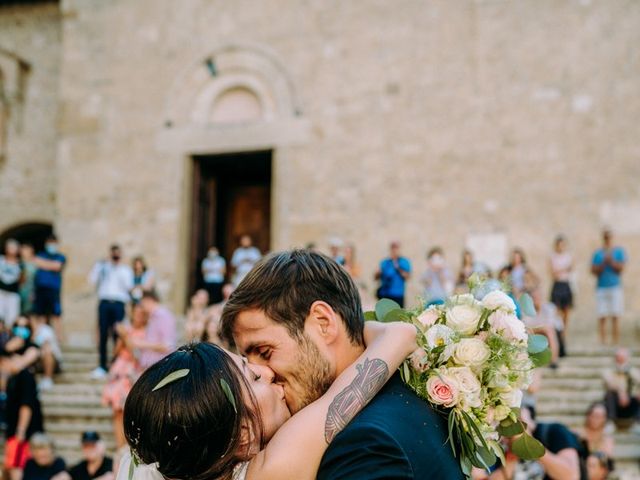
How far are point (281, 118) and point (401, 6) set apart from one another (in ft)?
9.76

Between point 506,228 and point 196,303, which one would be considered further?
point 506,228

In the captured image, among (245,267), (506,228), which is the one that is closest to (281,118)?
(245,267)

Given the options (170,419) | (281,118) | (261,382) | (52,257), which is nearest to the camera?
(170,419)

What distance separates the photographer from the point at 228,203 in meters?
16.2

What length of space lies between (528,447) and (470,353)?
1.84 feet

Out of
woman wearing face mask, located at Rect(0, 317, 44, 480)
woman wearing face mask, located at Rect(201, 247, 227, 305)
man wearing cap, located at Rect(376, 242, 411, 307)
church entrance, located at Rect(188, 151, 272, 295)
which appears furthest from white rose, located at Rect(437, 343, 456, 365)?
church entrance, located at Rect(188, 151, 272, 295)

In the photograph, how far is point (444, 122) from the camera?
1374cm

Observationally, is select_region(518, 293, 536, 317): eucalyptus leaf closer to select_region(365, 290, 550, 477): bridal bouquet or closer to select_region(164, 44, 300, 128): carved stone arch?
select_region(365, 290, 550, 477): bridal bouquet

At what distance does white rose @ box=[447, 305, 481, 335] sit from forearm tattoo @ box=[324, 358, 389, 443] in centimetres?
45

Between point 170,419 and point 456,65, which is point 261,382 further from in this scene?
point 456,65

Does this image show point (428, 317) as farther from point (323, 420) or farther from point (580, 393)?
point (580, 393)

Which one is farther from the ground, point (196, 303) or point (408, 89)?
point (408, 89)

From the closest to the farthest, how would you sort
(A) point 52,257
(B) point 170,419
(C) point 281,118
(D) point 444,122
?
(B) point 170,419
(A) point 52,257
(D) point 444,122
(C) point 281,118

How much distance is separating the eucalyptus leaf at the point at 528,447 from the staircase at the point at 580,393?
5855 mm
